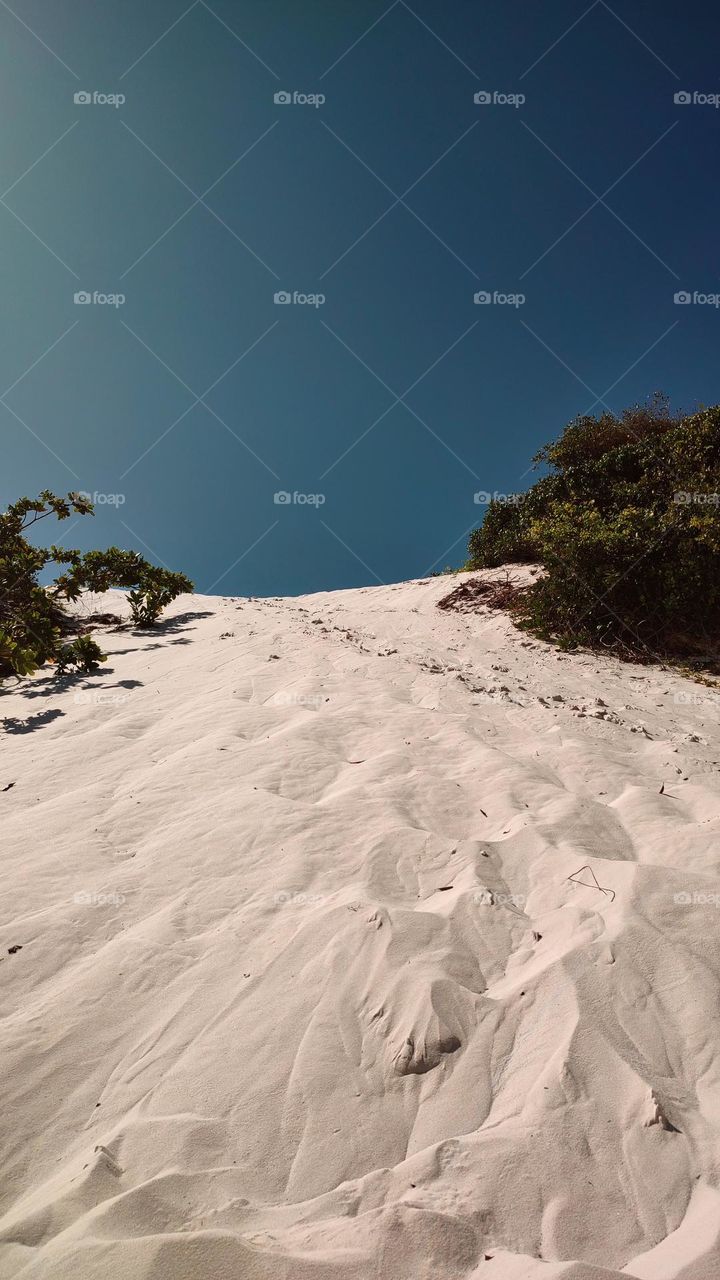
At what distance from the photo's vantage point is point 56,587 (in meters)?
9.84

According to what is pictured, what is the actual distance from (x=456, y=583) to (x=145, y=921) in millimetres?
11036

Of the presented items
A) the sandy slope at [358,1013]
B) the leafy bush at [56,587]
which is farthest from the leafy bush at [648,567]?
the leafy bush at [56,587]

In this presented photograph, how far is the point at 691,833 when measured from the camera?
313cm

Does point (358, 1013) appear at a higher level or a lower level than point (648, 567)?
lower

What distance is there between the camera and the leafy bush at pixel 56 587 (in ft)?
23.3

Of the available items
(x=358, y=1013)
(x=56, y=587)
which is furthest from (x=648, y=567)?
(x=56, y=587)

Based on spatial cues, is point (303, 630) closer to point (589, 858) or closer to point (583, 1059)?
point (589, 858)

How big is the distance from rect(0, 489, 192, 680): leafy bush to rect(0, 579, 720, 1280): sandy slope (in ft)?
9.67

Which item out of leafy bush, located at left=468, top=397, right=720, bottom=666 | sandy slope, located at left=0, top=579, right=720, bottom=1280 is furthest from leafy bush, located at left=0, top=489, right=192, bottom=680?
leafy bush, located at left=468, top=397, right=720, bottom=666

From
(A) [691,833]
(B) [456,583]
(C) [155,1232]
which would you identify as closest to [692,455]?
(B) [456,583]

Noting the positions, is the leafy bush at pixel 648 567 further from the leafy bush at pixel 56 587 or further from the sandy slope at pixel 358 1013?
the leafy bush at pixel 56 587

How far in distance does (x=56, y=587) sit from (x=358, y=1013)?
9.78 meters

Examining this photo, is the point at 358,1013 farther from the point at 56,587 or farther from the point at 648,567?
the point at 56,587

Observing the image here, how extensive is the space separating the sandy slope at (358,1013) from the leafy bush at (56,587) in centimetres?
295
